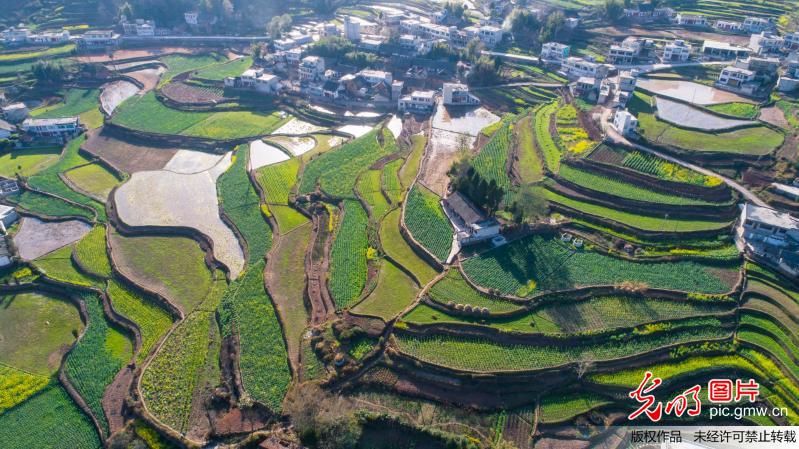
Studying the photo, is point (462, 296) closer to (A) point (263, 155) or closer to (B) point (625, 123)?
(B) point (625, 123)

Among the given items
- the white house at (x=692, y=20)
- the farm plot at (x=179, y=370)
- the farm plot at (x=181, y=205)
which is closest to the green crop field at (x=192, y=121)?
the farm plot at (x=181, y=205)

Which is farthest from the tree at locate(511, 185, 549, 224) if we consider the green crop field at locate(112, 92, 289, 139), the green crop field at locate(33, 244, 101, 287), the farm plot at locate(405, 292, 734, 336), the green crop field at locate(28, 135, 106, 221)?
the green crop field at locate(28, 135, 106, 221)

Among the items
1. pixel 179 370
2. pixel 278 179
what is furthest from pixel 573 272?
pixel 278 179

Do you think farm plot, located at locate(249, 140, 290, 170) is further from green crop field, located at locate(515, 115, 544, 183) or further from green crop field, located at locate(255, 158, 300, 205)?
green crop field, located at locate(515, 115, 544, 183)

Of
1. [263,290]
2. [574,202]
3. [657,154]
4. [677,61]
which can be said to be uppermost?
[677,61]

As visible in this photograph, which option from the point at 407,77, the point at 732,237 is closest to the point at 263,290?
the point at 732,237

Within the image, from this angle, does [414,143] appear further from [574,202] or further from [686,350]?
[686,350]
